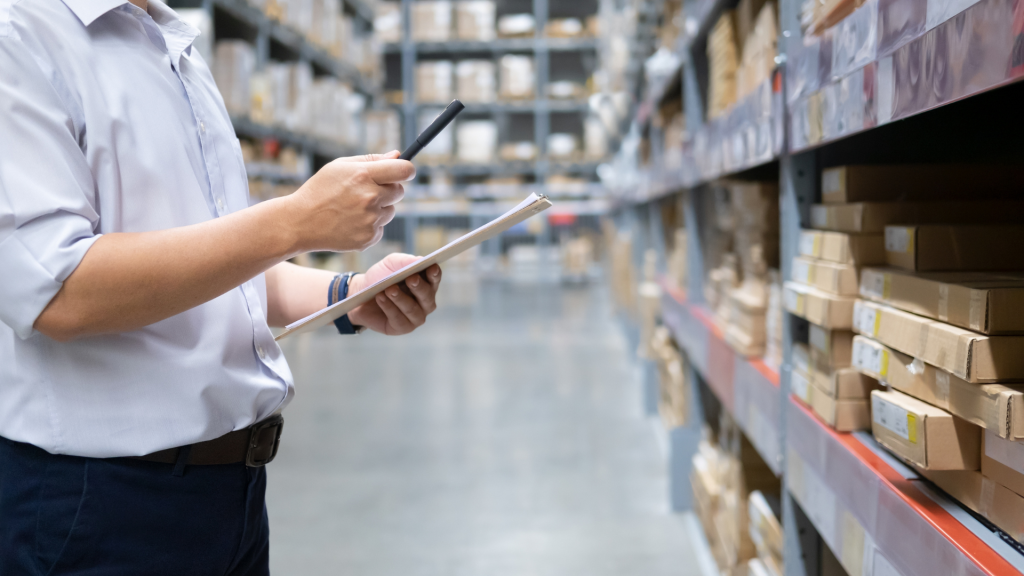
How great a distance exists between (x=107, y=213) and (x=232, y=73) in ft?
15.1

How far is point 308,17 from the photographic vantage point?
22.3 feet

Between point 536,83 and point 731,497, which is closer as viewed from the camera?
point 731,497

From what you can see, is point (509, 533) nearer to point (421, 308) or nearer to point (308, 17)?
point (421, 308)

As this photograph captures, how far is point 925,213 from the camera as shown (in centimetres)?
124

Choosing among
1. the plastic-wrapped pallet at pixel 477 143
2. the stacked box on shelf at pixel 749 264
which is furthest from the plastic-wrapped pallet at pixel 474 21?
the stacked box on shelf at pixel 749 264

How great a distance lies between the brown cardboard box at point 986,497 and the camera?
90 centimetres

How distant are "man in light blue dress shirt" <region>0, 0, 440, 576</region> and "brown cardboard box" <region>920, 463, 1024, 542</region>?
79 centimetres

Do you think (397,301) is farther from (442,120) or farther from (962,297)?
(962,297)

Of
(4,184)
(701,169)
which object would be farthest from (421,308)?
(701,169)

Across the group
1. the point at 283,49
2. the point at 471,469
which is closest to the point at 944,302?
the point at 471,469

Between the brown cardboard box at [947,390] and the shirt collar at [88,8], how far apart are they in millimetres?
1080

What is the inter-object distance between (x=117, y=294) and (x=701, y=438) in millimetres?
2453

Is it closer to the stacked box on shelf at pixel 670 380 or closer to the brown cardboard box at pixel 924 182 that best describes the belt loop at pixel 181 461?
the brown cardboard box at pixel 924 182

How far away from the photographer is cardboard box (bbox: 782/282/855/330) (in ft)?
4.25
